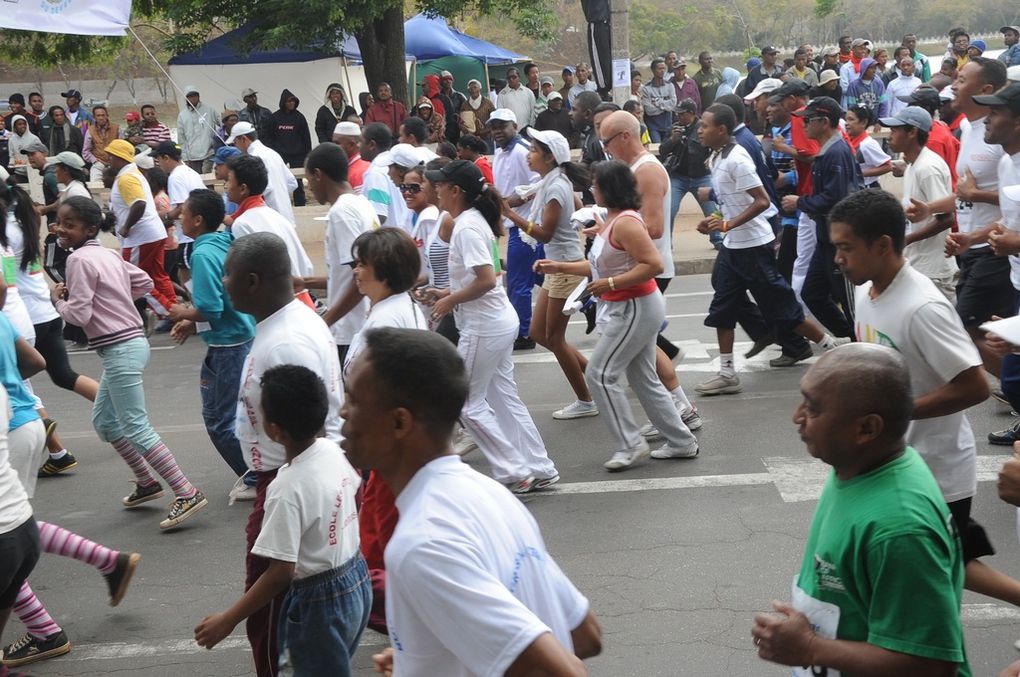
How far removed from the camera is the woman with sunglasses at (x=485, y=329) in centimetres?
664

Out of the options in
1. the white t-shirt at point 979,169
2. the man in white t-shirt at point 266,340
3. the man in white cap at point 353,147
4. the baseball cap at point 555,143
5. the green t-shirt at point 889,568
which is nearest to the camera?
the green t-shirt at point 889,568

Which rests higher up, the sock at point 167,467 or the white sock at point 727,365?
the sock at point 167,467

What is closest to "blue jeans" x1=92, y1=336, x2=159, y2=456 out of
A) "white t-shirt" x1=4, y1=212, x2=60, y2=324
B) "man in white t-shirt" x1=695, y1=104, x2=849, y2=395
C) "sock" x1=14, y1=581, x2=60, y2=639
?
"white t-shirt" x1=4, y1=212, x2=60, y2=324

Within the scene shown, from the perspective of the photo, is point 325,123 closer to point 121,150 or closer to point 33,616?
point 121,150

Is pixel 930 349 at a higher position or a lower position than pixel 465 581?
lower

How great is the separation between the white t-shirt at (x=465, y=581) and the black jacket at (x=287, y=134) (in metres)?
17.2

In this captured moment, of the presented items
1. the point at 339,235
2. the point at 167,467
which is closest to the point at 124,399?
Answer: the point at 167,467

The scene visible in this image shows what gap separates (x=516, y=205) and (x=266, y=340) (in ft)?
18.9

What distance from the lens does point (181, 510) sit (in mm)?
6801

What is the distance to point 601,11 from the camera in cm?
1759

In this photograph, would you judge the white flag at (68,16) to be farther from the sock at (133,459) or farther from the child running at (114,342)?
the sock at (133,459)

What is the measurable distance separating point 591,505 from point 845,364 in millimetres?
3972

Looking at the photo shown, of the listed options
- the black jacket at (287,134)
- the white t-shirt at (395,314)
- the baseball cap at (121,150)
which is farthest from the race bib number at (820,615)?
the black jacket at (287,134)

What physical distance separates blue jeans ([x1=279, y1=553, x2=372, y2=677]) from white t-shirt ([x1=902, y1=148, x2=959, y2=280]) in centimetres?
496
